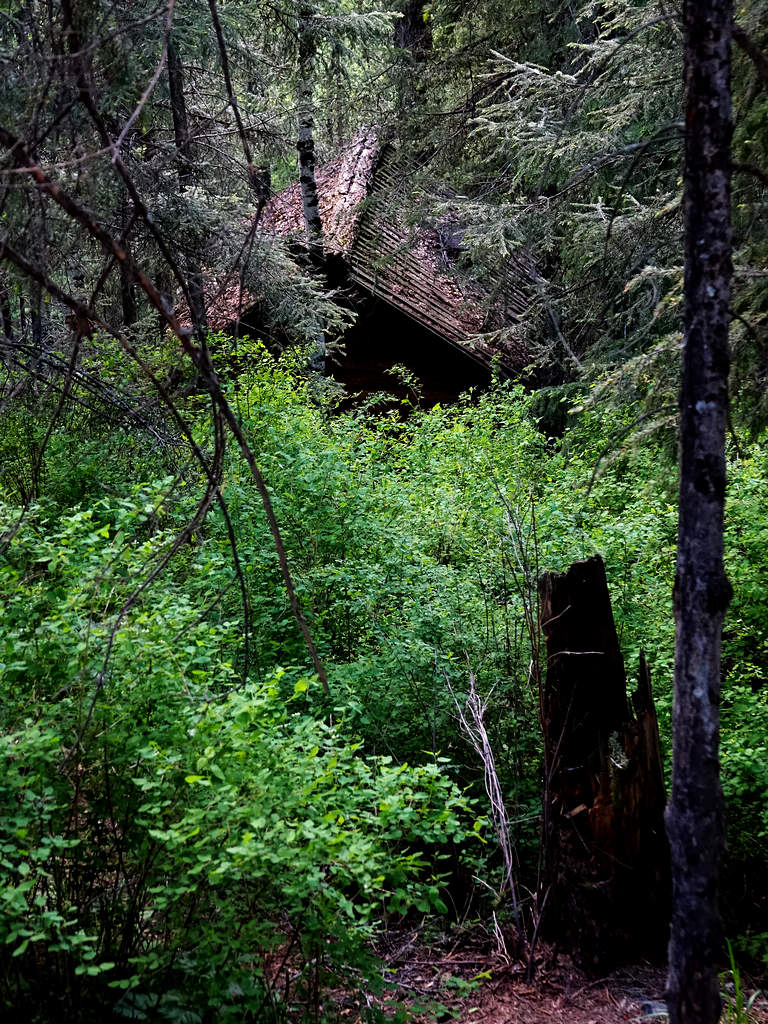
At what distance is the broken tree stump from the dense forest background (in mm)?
297

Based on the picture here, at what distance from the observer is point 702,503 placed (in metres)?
2.64

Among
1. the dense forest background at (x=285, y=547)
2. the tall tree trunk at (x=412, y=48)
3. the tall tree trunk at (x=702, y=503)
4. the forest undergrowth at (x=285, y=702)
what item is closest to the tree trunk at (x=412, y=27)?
the tall tree trunk at (x=412, y=48)

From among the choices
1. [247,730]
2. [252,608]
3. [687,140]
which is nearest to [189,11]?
[252,608]

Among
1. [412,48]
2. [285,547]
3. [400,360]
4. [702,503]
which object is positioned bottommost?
[702,503]

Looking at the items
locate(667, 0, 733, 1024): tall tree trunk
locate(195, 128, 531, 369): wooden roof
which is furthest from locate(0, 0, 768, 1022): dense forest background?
locate(195, 128, 531, 369): wooden roof

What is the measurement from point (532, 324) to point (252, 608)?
21.8 ft

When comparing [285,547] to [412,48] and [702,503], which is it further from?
[412,48]

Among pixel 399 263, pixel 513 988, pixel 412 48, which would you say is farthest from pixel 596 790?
pixel 412 48

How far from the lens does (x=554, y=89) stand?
8766 mm

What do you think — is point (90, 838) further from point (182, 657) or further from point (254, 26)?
point (254, 26)

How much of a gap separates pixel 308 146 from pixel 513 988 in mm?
10515

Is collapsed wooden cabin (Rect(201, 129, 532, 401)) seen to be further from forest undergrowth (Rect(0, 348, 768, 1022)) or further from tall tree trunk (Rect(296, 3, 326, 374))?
forest undergrowth (Rect(0, 348, 768, 1022))

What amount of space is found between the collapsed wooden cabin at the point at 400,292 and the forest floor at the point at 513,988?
8.76 m

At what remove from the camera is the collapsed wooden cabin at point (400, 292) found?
465 inches
